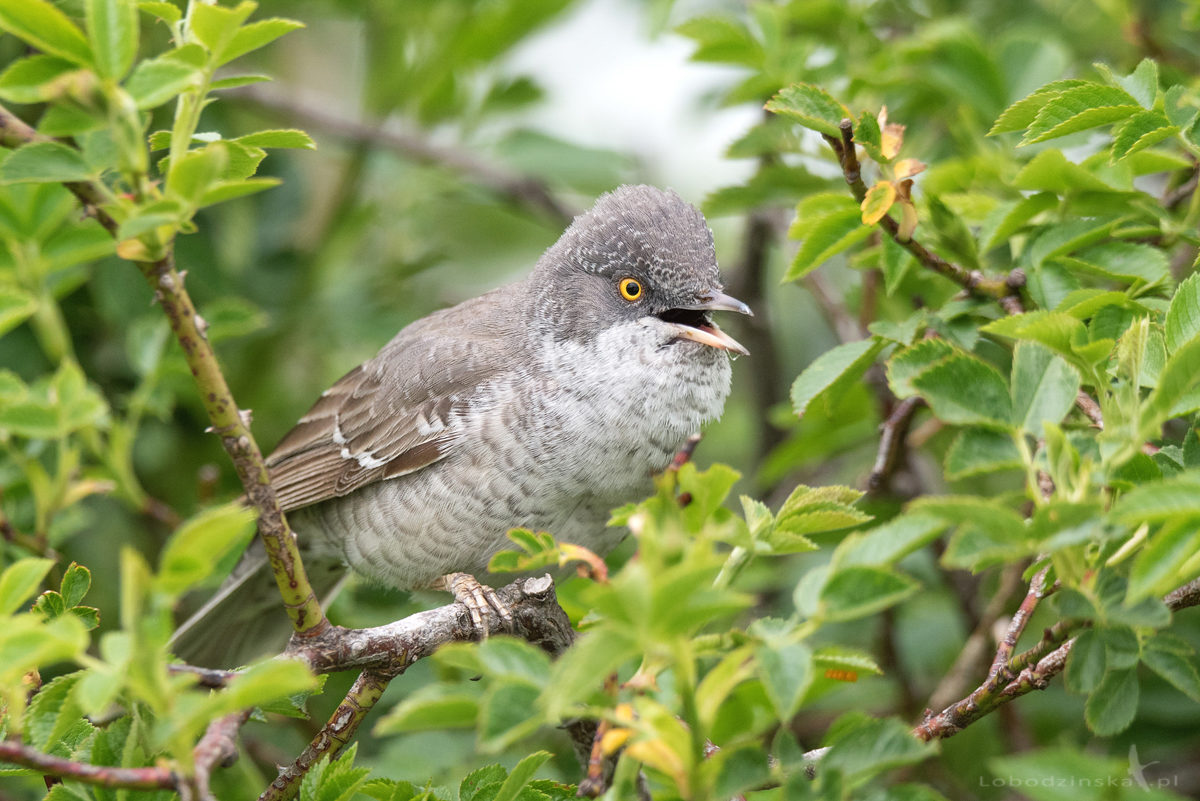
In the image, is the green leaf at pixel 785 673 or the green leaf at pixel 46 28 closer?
the green leaf at pixel 785 673

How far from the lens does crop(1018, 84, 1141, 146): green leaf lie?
220 centimetres

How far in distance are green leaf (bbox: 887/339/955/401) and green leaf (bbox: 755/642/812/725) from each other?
67cm

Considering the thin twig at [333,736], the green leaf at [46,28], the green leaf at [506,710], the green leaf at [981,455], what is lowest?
the thin twig at [333,736]

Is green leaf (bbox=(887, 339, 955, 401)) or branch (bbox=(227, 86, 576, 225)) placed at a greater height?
branch (bbox=(227, 86, 576, 225))

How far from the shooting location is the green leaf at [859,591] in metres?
1.49

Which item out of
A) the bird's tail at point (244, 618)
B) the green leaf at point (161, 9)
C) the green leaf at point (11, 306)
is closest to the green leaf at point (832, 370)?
the green leaf at point (161, 9)

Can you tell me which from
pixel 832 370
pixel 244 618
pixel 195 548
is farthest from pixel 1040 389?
pixel 244 618

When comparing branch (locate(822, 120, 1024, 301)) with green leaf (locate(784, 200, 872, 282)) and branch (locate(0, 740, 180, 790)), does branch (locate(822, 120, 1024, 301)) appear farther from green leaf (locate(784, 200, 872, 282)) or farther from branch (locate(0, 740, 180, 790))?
branch (locate(0, 740, 180, 790))

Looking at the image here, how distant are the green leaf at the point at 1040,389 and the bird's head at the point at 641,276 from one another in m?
1.49

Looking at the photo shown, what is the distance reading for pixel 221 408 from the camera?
2023 mm

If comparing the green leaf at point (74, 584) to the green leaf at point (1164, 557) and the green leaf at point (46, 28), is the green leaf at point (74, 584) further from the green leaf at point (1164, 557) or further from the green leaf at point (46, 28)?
the green leaf at point (1164, 557)

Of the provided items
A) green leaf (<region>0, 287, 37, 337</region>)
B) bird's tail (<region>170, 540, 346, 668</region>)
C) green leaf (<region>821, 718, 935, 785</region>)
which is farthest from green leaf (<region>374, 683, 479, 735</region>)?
bird's tail (<region>170, 540, 346, 668</region>)

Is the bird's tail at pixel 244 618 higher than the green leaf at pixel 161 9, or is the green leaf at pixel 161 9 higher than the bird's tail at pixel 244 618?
the green leaf at pixel 161 9

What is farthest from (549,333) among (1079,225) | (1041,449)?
(1041,449)
